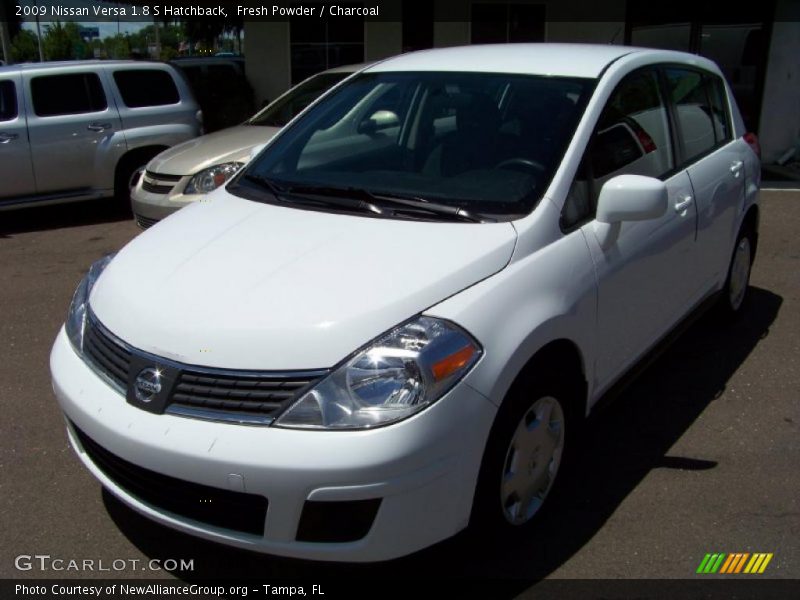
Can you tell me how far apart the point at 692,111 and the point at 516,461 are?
2558 mm

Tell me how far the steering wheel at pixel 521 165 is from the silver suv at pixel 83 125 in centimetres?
667

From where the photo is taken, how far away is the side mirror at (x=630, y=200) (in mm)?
3152

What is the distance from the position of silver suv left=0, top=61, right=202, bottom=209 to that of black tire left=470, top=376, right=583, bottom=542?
715 centimetres

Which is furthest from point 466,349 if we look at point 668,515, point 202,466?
point 668,515

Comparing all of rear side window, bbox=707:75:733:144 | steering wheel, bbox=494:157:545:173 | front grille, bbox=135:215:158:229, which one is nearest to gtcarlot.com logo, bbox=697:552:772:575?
steering wheel, bbox=494:157:545:173

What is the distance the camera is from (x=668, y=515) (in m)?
3.32

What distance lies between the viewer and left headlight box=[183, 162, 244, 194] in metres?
7.02

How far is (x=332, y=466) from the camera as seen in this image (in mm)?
2379

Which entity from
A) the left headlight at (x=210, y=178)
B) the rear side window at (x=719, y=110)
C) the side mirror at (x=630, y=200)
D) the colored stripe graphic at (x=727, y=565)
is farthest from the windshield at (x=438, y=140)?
the left headlight at (x=210, y=178)

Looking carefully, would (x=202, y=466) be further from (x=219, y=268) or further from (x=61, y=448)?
Result: (x=61, y=448)

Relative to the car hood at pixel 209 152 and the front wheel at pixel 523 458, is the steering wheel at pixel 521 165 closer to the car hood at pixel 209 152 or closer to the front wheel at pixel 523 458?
the front wheel at pixel 523 458

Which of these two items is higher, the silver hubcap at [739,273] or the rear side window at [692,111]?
the rear side window at [692,111]

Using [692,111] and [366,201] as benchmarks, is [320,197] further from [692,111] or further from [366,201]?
[692,111]

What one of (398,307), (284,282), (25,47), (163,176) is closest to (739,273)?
(398,307)
